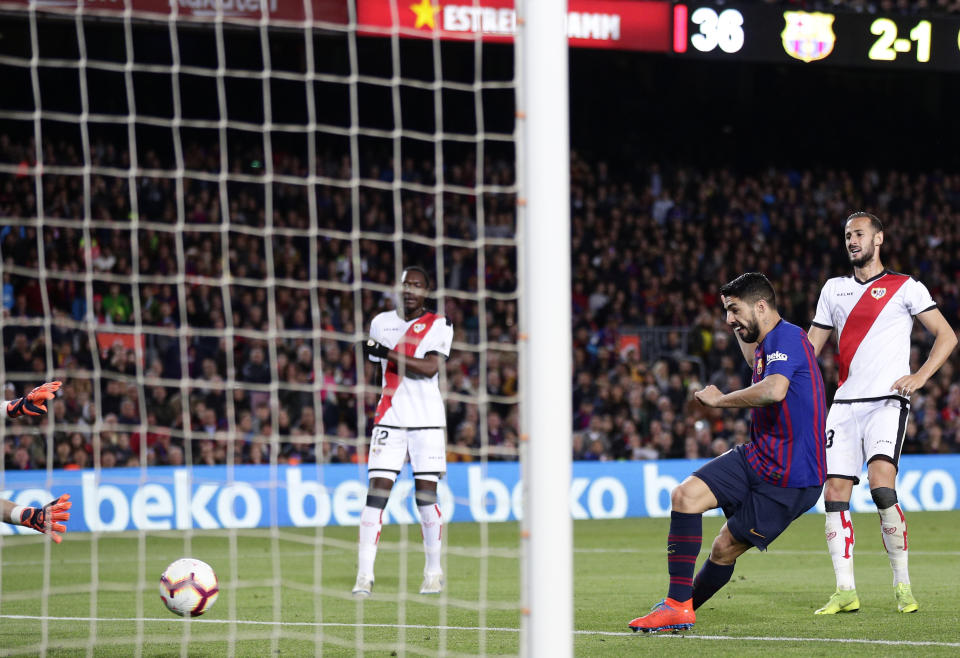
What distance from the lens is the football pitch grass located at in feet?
18.9

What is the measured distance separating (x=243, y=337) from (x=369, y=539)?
8.06 m

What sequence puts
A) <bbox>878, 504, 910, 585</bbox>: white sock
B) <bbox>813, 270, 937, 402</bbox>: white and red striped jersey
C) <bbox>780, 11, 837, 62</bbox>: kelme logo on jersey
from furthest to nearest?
<bbox>780, 11, 837, 62</bbox>: kelme logo on jersey < <bbox>813, 270, 937, 402</bbox>: white and red striped jersey < <bbox>878, 504, 910, 585</bbox>: white sock

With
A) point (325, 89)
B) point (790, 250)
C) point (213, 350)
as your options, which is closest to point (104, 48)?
point (325, 89)

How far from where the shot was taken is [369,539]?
24.9 ft

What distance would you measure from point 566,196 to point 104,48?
18772 millimetres

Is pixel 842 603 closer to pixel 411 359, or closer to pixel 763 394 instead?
pixel 763 394

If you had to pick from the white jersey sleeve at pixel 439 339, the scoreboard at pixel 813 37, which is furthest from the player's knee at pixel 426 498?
the scoreboard at pixel 813 37

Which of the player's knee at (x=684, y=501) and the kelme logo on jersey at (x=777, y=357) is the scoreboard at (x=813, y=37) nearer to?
the kelme logo on jersey at (x=777, y=357)

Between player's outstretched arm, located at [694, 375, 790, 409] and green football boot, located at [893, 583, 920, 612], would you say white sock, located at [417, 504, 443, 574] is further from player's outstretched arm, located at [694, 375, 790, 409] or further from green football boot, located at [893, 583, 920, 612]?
green football boot, located at [893, 583, 920, 612]

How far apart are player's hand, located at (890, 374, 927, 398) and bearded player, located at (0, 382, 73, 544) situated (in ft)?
14.1

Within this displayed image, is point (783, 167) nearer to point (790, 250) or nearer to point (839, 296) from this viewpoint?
point (790, 250)

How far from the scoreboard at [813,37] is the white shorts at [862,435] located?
8.70 metres

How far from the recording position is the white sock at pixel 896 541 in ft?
22.0

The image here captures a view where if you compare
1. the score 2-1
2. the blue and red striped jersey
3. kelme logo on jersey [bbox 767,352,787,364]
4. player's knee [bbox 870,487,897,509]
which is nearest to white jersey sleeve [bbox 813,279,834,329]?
player's knee [bbox 870,487,897,509]
